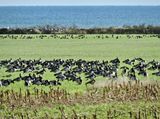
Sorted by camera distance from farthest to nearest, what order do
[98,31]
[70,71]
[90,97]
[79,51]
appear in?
[98,31], [79,51], [70,71], [90,97]

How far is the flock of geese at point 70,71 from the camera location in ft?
71.8

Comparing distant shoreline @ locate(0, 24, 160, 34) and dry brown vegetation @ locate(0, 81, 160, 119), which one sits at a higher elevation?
dry brown vegetation @ locate(0, 81, 160, 119)

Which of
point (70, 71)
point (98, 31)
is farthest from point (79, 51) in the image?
point (98, 31)

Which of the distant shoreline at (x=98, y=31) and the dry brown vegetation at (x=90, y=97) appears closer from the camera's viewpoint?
the dry brown vegetation at (x=90, y=97)

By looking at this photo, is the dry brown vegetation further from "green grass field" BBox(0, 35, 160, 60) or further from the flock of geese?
"green grass field" BBox(0, 35, 160, 60)

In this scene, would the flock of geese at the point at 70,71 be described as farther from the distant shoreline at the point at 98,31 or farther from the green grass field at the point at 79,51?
the distant shoreline at the point at 98,31

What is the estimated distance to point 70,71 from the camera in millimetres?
24938

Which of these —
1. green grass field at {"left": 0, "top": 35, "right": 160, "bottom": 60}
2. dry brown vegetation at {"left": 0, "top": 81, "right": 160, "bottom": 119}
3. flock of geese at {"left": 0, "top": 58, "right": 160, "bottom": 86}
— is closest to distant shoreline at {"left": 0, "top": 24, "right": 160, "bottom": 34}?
green grass field at {"left": 0, "top": 35, "right": 160, "bottom": 60}

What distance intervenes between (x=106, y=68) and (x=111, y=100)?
7.66m

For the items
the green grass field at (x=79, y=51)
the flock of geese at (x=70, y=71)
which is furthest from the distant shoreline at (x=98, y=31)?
the flock of geese at (x=70, y=71)

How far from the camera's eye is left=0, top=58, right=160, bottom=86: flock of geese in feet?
71.8

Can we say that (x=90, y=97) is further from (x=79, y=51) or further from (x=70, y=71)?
(x=79, y=51)

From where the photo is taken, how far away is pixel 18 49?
42062 mm

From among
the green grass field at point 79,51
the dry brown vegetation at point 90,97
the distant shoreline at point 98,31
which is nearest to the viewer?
the dry brown vegetation at point 90,97
